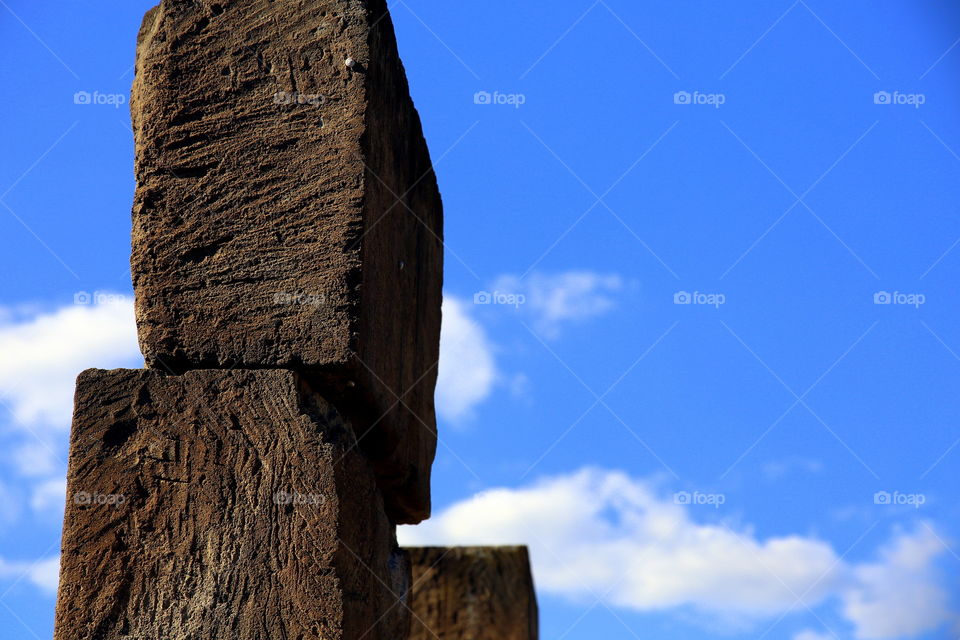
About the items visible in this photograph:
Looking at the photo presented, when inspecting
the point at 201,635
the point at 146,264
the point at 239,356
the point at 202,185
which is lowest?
the point at 201,635

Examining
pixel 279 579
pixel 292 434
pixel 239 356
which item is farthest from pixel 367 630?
pixel 239 356

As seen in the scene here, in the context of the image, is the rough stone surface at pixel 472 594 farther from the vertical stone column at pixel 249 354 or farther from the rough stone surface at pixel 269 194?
the rough stone surface at pixel 269 194

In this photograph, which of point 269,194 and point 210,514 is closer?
point 210,514

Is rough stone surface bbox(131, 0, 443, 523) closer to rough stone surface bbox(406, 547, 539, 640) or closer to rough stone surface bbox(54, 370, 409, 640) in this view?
rough stone surface bbox(54, 370, 409, 640)

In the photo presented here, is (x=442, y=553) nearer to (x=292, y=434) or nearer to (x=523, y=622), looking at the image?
(x=523, y=622)

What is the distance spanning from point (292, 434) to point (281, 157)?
887 millimetres

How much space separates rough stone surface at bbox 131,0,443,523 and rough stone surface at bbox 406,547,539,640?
403 cm

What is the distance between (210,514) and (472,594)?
4.65 metres

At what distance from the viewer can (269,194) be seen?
3578 mm

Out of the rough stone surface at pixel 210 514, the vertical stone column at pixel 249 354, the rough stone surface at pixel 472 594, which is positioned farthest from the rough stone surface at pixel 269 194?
the rough stone surface at pixel 472 594

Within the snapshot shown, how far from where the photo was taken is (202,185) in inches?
143

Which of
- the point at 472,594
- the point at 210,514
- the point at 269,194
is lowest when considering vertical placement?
the point at 210,514

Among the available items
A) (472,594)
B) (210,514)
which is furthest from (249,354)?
(472,594)

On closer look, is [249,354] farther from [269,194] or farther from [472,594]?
[472,594]
